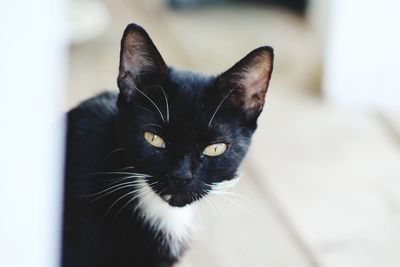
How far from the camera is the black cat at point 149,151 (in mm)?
1075

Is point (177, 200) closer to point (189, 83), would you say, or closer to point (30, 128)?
point (189, 83)

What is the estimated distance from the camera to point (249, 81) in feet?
3.57

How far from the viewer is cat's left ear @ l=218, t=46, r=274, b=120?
1.04 meters

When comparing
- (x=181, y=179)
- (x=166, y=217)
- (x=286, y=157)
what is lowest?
(x=286, y=157)

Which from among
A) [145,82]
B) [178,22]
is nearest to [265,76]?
[145,82]

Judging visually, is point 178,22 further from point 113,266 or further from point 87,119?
point 113,266

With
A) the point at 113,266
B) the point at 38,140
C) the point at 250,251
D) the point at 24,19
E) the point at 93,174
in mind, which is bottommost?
the point at 250,251

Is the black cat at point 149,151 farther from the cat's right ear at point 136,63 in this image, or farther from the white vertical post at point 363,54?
the white vertical post at point 363,54

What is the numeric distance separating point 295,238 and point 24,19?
0.95 m

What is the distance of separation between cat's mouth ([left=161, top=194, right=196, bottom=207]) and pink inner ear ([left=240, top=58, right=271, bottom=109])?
17 cm

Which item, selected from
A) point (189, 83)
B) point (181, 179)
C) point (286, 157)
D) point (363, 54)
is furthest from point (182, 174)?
point (363, 54)

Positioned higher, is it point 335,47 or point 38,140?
point 38,140

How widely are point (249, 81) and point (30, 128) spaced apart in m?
0.37

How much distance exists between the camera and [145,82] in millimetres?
1097
